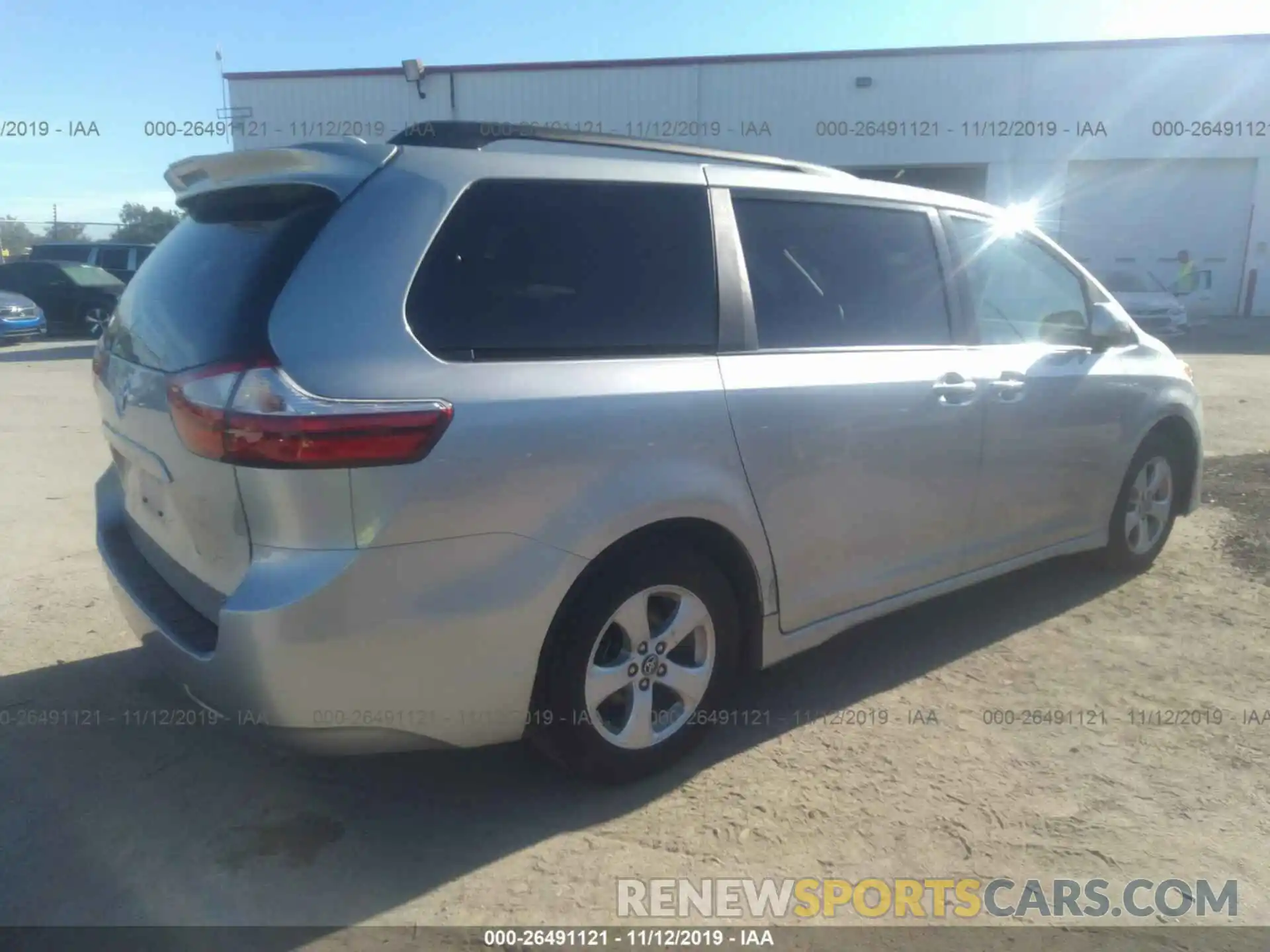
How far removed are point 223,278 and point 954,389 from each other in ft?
8.31

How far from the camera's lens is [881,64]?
909 inches

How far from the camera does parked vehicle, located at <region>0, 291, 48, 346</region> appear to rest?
58.9ft

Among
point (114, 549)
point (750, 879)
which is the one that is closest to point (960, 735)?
point (750, 879)

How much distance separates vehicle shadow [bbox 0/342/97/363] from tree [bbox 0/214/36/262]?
24.0 meters

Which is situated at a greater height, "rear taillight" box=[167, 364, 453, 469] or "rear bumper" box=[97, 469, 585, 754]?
"rear taillight" box=[167, 364, 453, 469]

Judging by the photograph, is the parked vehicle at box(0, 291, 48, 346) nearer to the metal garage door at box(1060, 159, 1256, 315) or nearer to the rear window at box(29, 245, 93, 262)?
the rear window at box(29, 245, 93, 262)

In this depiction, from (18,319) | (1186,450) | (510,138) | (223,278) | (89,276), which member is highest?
(510,138)

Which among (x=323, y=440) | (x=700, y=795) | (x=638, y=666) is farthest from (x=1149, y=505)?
(x=323, y=440)

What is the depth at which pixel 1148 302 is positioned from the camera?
62.6ft

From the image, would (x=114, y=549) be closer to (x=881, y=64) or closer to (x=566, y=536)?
(x=566, y=536)

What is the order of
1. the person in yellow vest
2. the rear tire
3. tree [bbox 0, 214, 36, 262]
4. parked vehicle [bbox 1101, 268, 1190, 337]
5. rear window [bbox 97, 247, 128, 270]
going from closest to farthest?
the rear tire, parked vehicle [bbox 1101, 268, 1190, 337], rear window [bbox 97, 247, 128, 270], the person in yellow vest, tree [bbox 0, 214, 36, 262]

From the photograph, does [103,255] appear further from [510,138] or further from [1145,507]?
[1145,507]

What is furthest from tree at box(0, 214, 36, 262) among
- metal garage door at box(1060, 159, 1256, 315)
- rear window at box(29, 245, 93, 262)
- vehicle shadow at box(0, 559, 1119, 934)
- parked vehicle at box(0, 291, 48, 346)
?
vehicle shadow at box(0, 559, 1119, 934)

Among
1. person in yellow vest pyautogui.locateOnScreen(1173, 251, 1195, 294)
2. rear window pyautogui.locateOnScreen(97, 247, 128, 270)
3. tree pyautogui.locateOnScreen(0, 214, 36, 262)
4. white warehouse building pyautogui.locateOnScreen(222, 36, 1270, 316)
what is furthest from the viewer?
tree pyautogui.locateOnScreen(0, 214, 36, 262)
